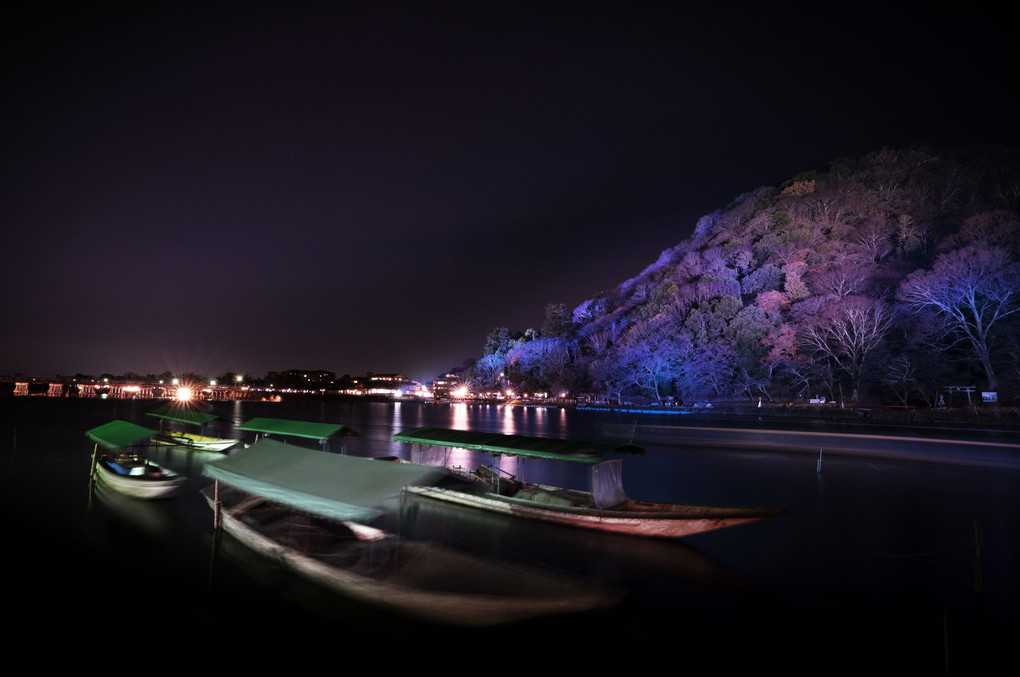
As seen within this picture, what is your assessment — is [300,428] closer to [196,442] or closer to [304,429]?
[304,429]

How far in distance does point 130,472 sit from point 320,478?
10757mm

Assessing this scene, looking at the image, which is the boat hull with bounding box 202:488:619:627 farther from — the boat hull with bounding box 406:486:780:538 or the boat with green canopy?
the boat with green canopy

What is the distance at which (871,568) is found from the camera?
1180 cm

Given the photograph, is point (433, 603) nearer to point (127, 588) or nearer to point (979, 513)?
point (127, 588)

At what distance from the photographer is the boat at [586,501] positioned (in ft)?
35.6

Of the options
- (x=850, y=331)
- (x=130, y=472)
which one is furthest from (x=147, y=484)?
(x=850, y=331)

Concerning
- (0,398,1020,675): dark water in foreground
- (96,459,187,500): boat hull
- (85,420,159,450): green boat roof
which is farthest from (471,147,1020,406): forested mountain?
(85,420,159,450): green boat roof

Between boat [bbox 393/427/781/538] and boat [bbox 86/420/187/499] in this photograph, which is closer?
boat [bbox 393/427/781/538]

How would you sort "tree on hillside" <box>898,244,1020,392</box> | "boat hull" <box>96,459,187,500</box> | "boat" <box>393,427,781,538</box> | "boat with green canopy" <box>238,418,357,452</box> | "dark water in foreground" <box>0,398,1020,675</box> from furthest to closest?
1. "tree on hillside" <box>898,244,1020,392</box>
2. "boat with green canopy" <box>238,418,357,452</box>
3. "boat hull" <box>96,459,187,500</box>
4. "boat" <box>393,427,781,538</box>
5. "dark water in foreground" <box>0,398,1020,675</box>

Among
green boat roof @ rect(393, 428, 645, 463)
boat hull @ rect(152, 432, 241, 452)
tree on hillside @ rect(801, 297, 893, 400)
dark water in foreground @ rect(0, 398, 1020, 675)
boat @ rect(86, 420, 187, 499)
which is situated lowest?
dark water in foreground @ rect(0, 398, 1020, 675)

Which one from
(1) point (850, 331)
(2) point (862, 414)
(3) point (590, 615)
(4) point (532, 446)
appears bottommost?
(3) point (590, 615)

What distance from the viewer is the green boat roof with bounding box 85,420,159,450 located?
17906 millimetres

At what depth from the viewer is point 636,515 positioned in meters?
11.5

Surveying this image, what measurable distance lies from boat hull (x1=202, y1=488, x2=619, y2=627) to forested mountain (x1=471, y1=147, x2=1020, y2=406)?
46.9 m
